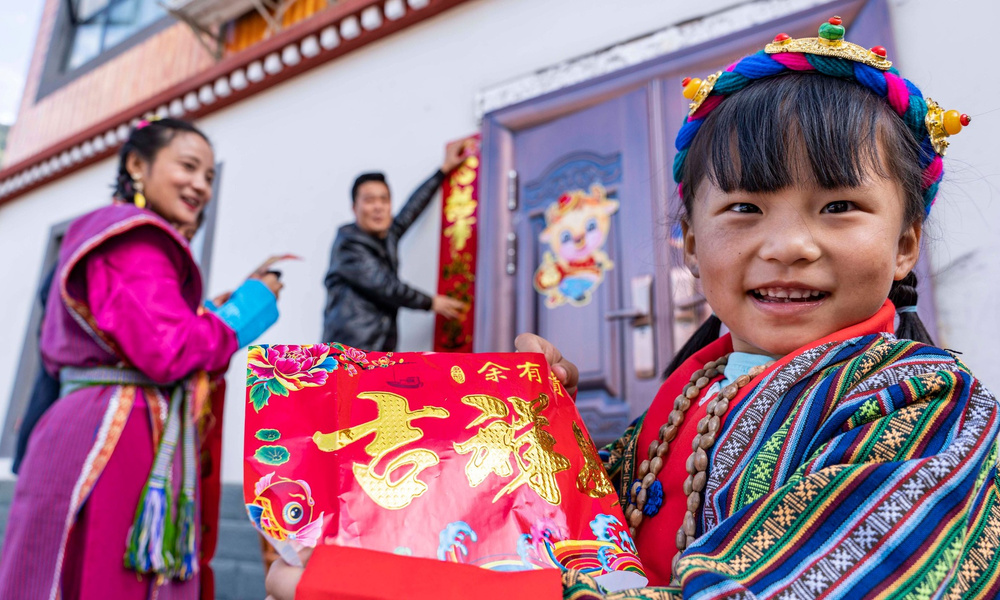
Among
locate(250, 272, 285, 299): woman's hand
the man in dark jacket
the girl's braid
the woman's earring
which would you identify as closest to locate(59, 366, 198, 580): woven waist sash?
locate(250, 272, 285, 299): woman's hand

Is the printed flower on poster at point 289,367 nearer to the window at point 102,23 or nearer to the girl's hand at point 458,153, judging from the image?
the girl's hand at point 458,153

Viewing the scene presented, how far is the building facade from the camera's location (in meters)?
1.91

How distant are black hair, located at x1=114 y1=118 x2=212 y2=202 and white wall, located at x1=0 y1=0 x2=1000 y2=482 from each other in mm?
1154

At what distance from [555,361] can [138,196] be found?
1603 mm

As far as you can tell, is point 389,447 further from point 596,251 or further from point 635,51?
point 635,51

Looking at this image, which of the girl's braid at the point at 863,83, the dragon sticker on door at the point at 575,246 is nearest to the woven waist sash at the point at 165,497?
the dragon sticker on door at the point at 575,246

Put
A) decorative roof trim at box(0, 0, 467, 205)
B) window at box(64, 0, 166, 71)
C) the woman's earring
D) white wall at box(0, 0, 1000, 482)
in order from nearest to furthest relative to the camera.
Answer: white wall at box(0, 0, 1000, 482)
the woman's earring
decorative roof trim at box(0, 0, 467, 205)
window at box(64, 0, 166, 71)

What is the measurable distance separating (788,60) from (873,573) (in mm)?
551

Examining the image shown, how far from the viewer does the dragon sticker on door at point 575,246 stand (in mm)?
2543

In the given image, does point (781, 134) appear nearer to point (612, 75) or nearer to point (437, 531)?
point (437, 531)

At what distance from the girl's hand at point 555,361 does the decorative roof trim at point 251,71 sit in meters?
2.64

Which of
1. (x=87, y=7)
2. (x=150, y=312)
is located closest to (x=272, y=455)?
(x=150, y=312)

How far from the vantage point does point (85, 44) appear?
17.5ft

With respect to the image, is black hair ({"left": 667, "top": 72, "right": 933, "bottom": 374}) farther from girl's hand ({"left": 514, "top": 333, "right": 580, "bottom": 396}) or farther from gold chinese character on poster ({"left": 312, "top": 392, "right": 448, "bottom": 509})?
gold chinese character on poster ({"left": 312, "top": 392, "right": 448, "bottom": 509})
